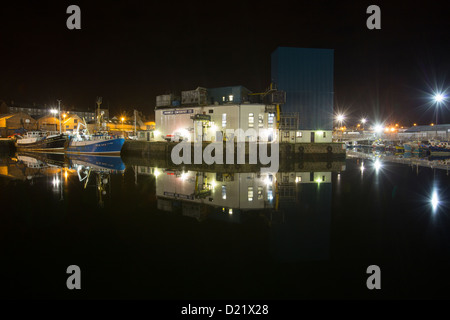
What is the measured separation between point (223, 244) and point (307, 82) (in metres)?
31.2

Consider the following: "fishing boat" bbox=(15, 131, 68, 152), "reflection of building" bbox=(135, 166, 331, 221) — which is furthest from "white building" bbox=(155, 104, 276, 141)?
"fishing boat" bbox=(15, 131, 68, 152)

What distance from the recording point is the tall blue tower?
32375 mm

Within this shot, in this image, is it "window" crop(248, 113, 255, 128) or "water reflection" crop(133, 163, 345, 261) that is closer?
"water reflection" crop(133, 163, 345, 261)

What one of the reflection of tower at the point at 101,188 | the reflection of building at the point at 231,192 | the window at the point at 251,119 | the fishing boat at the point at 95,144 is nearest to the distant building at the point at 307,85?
the window at the point at 251,119

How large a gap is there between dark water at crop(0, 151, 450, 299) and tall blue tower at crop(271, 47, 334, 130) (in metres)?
22.1

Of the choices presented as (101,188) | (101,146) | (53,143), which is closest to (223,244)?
(101,188)

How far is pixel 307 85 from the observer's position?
108 feet

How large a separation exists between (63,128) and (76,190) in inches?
2691

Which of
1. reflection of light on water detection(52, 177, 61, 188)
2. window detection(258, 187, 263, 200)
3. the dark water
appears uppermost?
reflection of light on water detection(52, 177, 61, 188)

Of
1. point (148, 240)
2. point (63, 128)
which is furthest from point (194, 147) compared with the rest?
point (63, 128)

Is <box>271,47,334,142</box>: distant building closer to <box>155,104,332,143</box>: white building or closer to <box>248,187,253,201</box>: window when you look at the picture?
<box>155,104,332,143</box>: white building

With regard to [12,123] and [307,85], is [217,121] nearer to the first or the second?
[307,85]

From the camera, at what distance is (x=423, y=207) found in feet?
35.0
